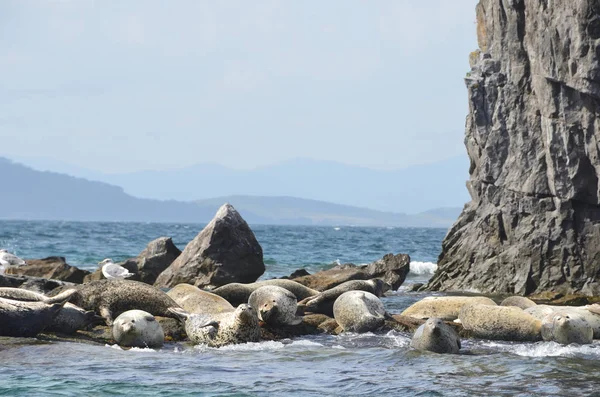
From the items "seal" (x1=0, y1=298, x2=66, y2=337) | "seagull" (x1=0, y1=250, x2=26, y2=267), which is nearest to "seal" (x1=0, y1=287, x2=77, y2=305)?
"seal" (x1=0, y1=298, x2=66, y2=337)

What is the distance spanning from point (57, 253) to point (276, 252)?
10653mm

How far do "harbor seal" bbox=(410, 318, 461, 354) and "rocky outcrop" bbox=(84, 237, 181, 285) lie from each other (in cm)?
1239

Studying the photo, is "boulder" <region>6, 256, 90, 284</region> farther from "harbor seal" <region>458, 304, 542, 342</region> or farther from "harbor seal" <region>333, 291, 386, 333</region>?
"harbor seal" <region>458, 304, 542, 342</region>

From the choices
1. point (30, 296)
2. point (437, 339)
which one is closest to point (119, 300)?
point (30, 296)

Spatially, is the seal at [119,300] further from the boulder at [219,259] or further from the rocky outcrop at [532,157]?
the rocky outcrop at [532,157]

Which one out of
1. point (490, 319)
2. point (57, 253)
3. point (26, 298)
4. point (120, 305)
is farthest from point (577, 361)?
point (57, 253)

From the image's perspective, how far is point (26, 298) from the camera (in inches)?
526

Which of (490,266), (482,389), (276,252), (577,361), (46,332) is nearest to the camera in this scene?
(482,389)

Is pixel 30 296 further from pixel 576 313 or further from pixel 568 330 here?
pixel 576 313

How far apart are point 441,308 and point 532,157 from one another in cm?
781

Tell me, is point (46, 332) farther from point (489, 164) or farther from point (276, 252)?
point (276, 252)

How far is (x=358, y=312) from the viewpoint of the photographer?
14.3 m

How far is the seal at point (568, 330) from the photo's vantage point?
13227 millimetres

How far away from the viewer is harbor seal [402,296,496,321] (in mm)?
15500
